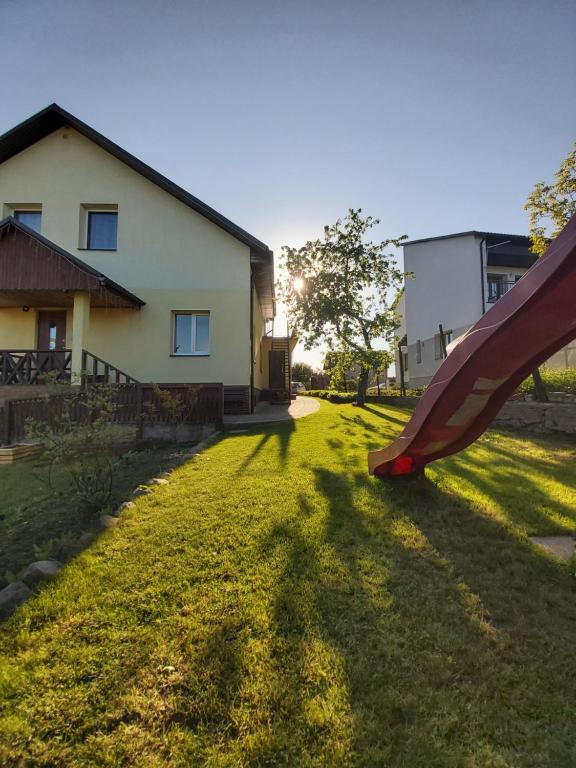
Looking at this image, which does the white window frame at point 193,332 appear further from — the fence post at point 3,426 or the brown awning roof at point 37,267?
the fence post at point 3,426

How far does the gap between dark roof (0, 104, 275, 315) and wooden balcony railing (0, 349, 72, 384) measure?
6.40 metres

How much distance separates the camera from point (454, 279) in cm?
2214

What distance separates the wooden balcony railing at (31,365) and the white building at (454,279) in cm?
1646

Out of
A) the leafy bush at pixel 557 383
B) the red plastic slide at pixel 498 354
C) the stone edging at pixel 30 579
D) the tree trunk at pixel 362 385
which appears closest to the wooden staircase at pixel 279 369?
the tree trunk at pixel 362 385

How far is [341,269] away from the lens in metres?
15.4

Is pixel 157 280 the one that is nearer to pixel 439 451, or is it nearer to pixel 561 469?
pixel 439 451

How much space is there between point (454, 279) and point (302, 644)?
2394cm

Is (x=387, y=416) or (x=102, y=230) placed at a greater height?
(x=102, y=230)

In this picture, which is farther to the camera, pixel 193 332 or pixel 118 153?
pixel 193 332

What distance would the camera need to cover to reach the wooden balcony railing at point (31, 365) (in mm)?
10250

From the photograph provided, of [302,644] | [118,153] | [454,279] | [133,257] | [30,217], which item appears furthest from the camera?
[454,279]

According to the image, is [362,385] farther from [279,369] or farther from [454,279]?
[454,279]

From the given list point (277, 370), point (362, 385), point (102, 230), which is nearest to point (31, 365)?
point (102, 230)

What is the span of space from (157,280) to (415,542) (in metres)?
11.9
